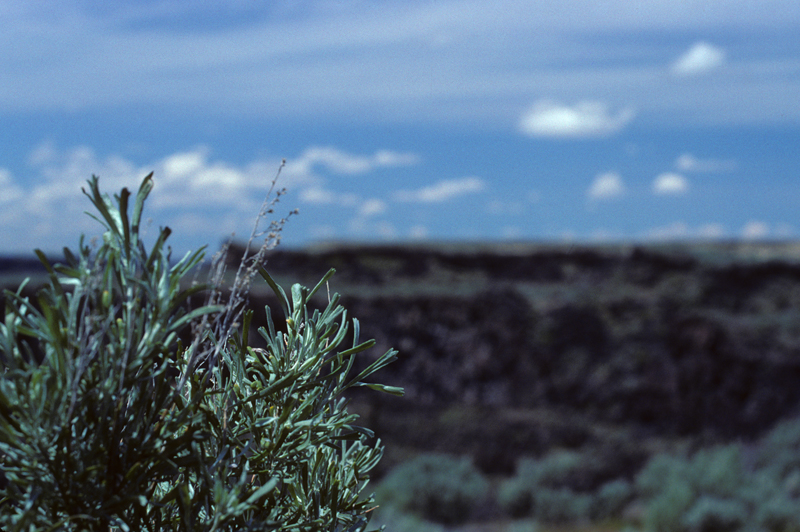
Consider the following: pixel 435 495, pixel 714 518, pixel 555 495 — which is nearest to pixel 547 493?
pixel 555 495

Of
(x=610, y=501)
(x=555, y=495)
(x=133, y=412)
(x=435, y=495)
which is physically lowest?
(x=610, y=501)

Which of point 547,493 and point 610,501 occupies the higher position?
point 547,493

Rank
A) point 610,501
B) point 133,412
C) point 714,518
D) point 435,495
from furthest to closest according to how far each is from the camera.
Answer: point 610,501 → point 435,495 → point 714,518 → point 133,412

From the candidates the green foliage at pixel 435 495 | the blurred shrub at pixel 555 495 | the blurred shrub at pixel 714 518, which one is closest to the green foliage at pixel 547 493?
the blurred shrub at pixel 555 495

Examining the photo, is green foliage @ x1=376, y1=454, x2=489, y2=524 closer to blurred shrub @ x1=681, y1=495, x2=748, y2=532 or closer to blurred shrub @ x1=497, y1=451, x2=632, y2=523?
blurred shrub @ x1=497, y1=451, x2=632, y2=523

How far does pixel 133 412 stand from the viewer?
2.83 ft

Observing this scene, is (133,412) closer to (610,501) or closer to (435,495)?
(435,495)

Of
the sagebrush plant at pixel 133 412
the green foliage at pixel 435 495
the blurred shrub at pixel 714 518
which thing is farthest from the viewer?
the green foliage at pixel 435 495

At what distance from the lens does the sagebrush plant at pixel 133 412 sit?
0.77m

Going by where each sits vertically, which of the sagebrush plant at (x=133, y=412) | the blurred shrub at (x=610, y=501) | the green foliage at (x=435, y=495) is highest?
the sagebrush plant at (x=133, y=412)

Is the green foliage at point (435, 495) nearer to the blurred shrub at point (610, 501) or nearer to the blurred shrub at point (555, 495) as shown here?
the blurred shrub at point (555, 495)

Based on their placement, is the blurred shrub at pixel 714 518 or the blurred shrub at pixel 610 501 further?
the blurred shrub at pixel 610 501

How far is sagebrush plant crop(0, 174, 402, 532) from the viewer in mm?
768

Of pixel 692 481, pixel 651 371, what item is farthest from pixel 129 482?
pixel 651 371
